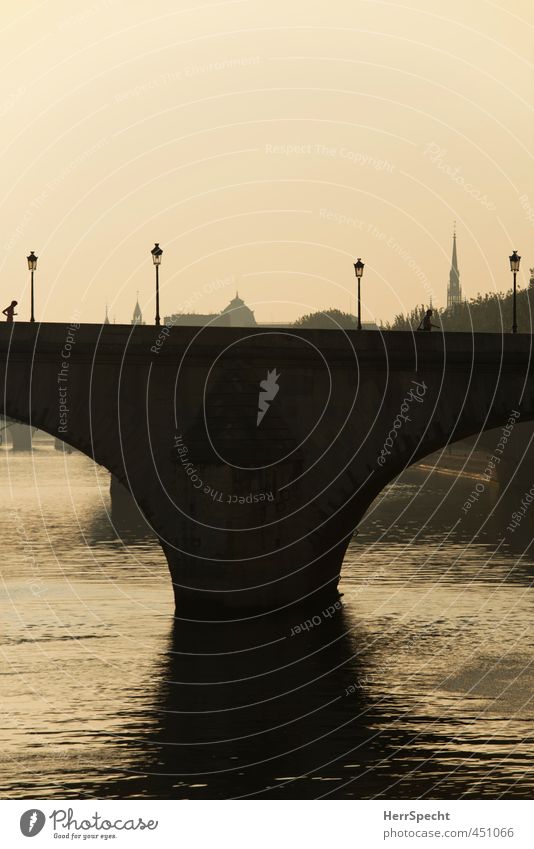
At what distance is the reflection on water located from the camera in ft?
115

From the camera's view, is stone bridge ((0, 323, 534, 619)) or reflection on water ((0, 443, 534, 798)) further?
stone bridge ((0, 323, 534, 619))

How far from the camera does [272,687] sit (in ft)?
140

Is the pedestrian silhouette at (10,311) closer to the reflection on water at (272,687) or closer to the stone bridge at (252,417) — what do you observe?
the stone bridge at (252,417)

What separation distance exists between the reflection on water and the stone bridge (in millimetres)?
1694

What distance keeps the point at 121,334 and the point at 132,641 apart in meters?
8.62

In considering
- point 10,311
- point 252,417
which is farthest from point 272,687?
point 10,311

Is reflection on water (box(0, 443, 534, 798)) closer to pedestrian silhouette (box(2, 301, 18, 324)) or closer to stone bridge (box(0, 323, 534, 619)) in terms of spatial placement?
Answer: stone bridge (box(0, 323, 534, 619))

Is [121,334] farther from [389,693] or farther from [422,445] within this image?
[389,693]

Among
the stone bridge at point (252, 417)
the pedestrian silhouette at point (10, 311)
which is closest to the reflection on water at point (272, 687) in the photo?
the stone bridge at point (252, 417)

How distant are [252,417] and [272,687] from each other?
1052 centimetres

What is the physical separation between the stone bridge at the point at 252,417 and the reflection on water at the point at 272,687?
169 centimetres

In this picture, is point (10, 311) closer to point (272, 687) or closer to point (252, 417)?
point (252, 417)

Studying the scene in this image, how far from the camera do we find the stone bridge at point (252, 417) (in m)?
50.5

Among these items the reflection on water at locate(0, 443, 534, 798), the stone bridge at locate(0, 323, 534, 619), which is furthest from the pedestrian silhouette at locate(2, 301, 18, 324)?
the reflection on water at locate(0, 443, 534, 798)
